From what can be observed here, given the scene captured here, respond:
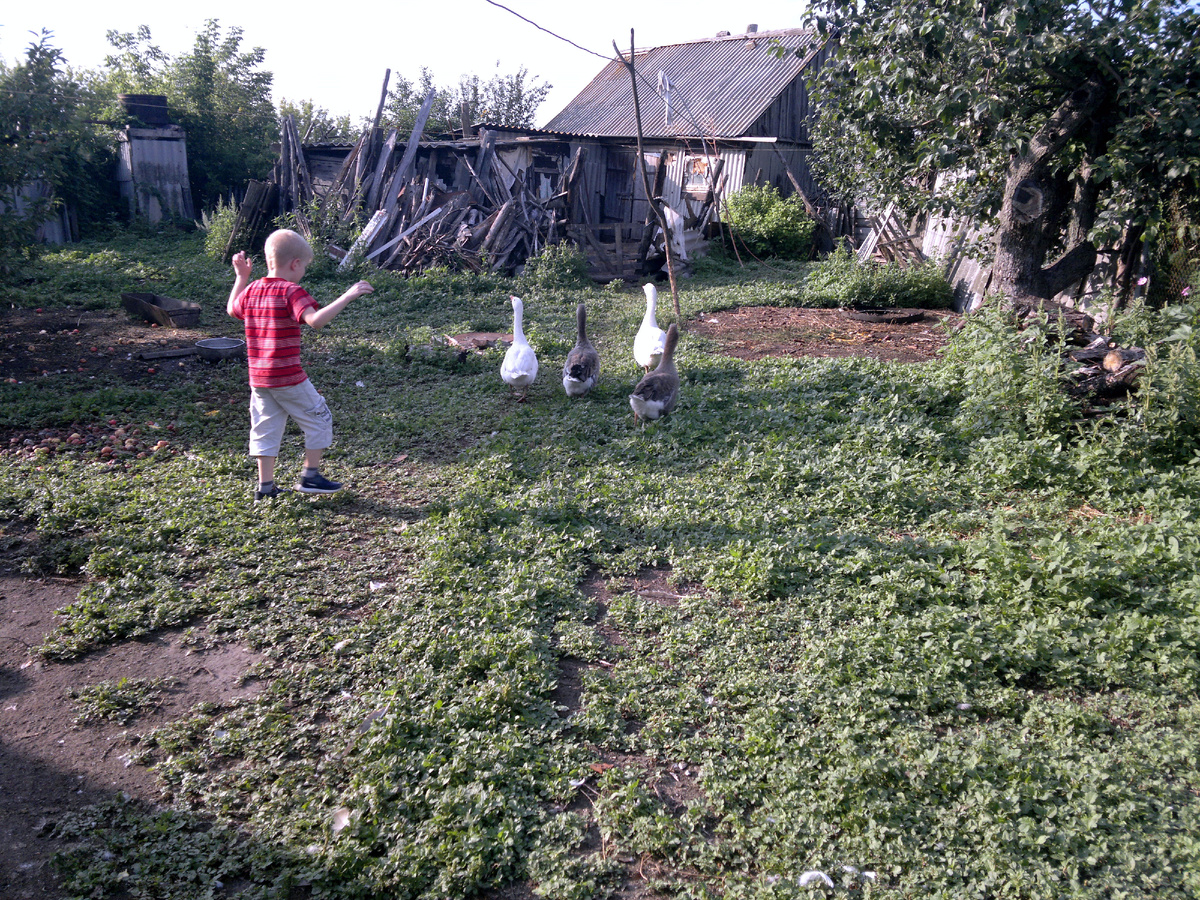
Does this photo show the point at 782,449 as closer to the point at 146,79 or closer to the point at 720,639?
the point at 720,639

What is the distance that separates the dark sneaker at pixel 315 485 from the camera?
5.34 metres

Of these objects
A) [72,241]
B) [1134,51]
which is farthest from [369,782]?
[72,241]

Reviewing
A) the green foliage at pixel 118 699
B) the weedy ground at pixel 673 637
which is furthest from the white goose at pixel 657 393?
the green foliage at pixel 118 699

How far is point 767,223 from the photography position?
679 inches

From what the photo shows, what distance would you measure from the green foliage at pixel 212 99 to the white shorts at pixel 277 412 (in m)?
17.7

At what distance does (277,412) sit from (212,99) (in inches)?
815

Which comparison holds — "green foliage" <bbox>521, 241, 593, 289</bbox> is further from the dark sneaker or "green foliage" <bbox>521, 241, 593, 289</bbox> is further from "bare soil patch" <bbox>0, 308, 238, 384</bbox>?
the dark sneaker

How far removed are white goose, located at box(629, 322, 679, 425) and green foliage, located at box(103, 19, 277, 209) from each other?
17.8 meters

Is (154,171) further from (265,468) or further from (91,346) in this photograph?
(265,468)

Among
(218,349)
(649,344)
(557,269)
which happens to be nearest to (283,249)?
(649,344)

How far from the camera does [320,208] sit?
1505 cm

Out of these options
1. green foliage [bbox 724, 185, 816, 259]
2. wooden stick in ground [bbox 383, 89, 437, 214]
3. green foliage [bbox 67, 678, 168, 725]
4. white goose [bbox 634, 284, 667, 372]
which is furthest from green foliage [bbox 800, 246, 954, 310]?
green foliage [bbox 67, 678, 168, 725]

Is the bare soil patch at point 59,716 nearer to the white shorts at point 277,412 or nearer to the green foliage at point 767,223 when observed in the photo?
the white shorts at point 277,412

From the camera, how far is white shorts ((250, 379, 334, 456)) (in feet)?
16.8
